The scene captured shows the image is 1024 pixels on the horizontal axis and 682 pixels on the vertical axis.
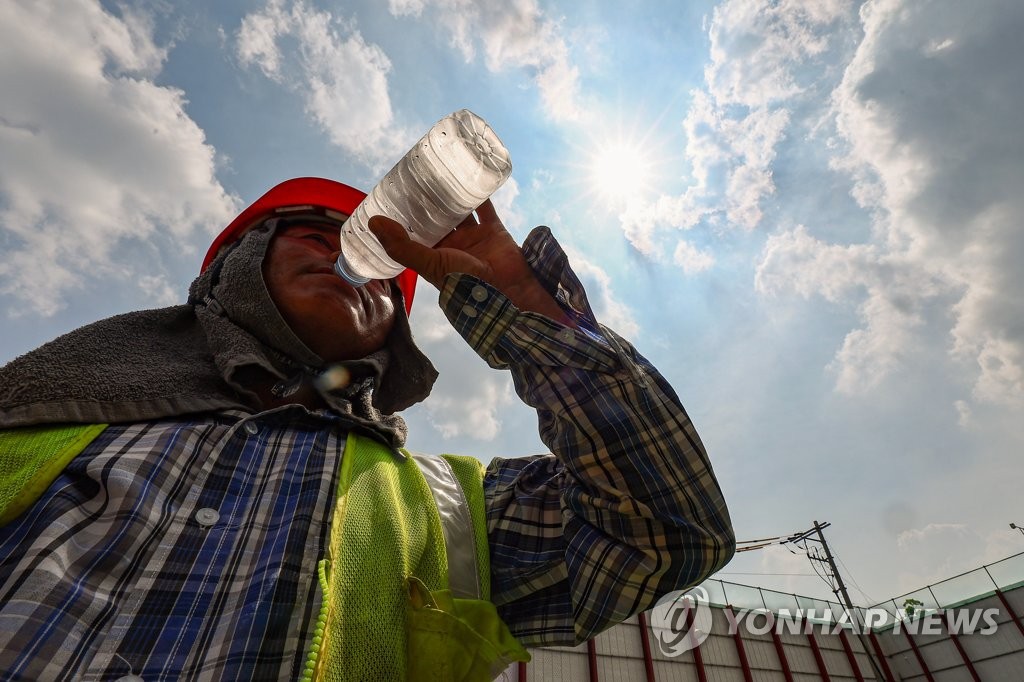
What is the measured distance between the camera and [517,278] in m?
1.68

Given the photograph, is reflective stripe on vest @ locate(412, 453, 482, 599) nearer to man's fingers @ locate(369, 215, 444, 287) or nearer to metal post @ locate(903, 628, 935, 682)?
man's fingers @ locate(369, 215, 444, 287)

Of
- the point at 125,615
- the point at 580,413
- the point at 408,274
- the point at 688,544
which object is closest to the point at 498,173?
the point at 408,274

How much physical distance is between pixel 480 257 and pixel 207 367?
1058 millimetres

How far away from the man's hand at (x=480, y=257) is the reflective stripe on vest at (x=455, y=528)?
670 millimetres

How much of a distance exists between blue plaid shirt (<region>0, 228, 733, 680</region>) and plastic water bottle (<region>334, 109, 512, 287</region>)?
0.72 m

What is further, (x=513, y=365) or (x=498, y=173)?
(x=498, y=173)

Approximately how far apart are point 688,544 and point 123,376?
69.0 inches

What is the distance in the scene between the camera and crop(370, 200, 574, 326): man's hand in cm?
150

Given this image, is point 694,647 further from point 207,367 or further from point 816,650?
point 207,367

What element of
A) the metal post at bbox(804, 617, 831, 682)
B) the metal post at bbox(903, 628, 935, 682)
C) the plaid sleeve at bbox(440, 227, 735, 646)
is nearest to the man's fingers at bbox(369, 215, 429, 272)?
the plaid sleeve at bbox(440, 227, 735, 646)

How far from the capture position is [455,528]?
5.16 ft

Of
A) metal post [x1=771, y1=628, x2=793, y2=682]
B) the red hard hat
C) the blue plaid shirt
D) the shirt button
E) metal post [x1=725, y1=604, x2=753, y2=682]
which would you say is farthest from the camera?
metal post [x1=771, y1=628, x2=793, y2=682]

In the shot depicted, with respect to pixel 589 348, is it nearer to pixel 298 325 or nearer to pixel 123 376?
pixel 298 325

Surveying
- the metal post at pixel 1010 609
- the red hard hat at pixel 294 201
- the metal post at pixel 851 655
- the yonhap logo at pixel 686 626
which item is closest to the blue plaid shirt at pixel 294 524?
the red hard hat at pixel 294 201
